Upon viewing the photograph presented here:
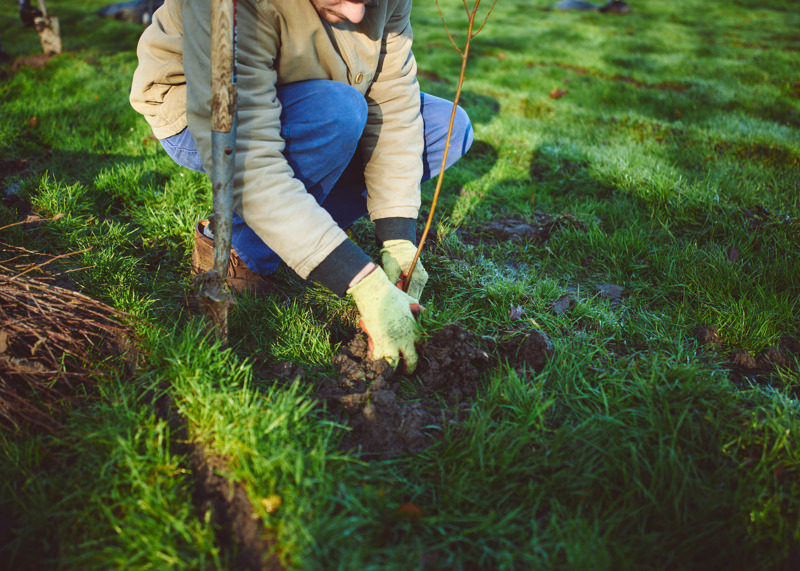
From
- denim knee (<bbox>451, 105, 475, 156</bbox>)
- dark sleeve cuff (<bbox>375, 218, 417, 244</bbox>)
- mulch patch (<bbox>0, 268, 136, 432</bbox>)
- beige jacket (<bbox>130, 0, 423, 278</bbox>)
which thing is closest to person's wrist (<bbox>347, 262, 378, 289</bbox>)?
beige jacket (<bbox>130, 0, 423, 278</bbox>)

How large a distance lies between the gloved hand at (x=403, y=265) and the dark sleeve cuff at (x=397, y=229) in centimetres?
3

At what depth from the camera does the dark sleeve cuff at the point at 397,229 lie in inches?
87.4

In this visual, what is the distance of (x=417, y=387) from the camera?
69.5 inches

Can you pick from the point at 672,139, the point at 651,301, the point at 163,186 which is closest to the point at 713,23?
the point at 672,139

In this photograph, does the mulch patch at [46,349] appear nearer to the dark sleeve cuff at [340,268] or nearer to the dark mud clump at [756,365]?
the dark sleeve cuff at [340,268]

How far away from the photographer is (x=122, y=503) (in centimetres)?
122

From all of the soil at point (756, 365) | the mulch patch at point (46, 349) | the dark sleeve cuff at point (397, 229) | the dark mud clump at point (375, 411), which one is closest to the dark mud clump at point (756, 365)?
the soil at point (756, 365)

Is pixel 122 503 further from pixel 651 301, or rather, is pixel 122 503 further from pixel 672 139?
pixel 672 139

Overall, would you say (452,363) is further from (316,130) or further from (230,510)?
(316,130)

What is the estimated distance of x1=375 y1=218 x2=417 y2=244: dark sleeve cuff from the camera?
2.22m

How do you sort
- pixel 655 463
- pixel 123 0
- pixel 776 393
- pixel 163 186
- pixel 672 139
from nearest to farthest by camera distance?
pixel 655 463 → pixel 776 393 → pixel 163 186 → pixel 672 139 → pixel 123 0

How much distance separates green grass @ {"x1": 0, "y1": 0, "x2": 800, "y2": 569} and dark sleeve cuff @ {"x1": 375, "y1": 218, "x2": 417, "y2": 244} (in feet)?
1.12

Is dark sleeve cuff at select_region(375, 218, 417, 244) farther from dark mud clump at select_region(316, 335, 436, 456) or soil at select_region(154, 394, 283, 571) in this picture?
soil at select_region(154, 394, 283, 571)

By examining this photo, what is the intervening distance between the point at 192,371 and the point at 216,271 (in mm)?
364
